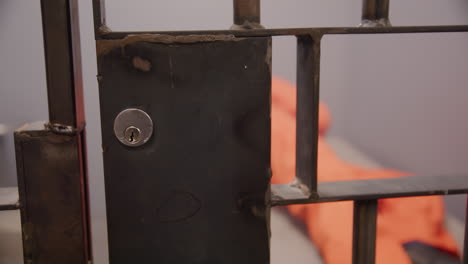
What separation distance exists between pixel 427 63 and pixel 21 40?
2.01 m

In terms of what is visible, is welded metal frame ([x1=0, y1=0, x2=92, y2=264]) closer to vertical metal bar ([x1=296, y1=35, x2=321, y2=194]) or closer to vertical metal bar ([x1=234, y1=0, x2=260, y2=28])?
vertical metal bar ([x1=234, y1=0, x2=260, y2=28])

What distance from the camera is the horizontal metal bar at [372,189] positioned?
2.13 ft

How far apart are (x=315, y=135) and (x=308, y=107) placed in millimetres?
48

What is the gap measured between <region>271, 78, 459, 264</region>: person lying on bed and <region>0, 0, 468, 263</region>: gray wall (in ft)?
0.52

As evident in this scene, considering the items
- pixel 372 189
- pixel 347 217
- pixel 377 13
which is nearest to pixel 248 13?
pixel 377 13

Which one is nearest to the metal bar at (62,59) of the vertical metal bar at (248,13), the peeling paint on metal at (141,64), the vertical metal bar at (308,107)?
the peeling paint on metal at (141,64)

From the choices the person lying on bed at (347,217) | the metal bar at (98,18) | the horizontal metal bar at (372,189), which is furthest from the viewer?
the person lying on bed at (347,217)

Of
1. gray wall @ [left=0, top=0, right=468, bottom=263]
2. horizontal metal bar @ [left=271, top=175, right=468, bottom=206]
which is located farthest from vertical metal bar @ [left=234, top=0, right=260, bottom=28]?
gray wall @ [left=0, top=0, right=468, bottom=263]

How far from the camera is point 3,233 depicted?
177cm

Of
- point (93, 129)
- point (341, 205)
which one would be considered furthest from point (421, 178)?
point (93, 129)

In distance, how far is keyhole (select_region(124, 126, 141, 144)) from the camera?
0.56 metres

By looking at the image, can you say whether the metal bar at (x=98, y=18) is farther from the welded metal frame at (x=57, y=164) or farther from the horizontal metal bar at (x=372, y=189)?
the horizontal metal bar at (x=372, y=189)

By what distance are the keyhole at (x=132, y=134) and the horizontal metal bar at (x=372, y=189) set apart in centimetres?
24

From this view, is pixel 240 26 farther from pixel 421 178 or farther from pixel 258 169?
pixel 421 178
